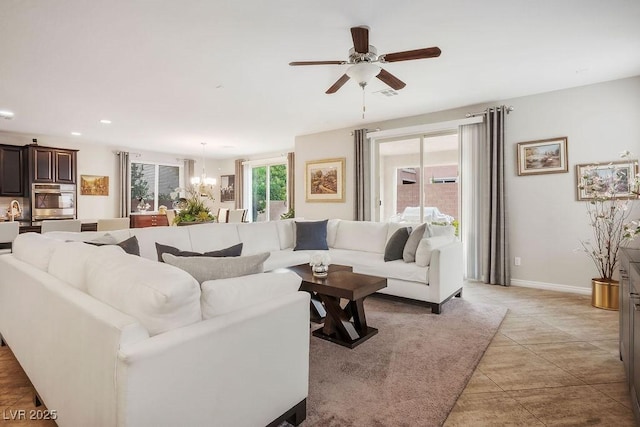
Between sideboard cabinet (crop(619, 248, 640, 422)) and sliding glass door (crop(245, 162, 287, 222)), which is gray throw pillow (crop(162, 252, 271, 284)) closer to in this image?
sideboard cabinet (crop(619, 248, 640, 422))

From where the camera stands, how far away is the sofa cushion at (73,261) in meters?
1.56

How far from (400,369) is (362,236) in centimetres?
253

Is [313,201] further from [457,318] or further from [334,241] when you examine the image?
[457,318]

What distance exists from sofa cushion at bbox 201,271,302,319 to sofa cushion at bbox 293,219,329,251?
294cm

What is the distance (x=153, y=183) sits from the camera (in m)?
8.60

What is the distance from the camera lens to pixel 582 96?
4.03m

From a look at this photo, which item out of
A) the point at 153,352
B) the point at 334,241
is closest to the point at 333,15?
the point at 153,352

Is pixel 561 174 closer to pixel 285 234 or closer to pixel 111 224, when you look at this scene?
pixel 285 234

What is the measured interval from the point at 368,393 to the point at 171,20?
2.97 meters

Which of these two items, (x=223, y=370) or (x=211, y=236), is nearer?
(x=223, y=370)

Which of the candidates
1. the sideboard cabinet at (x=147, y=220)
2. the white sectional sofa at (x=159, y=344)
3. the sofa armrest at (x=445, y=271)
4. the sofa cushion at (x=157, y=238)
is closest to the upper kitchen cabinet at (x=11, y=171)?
the sideboard cabinet at (x=147, y=220)

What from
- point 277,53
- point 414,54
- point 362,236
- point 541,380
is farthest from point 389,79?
point 541,380

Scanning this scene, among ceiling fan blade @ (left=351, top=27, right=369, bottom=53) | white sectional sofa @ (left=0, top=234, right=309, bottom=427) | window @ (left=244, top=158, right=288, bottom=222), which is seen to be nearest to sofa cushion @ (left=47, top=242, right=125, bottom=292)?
white sectional sofa @ (left=0, top=234, right=309, bottom=427)

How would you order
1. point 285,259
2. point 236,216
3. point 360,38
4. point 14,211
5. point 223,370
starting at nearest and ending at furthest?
point 223,370 → point 360,38 → point 285,259 → point 14,211 → point 236,216
